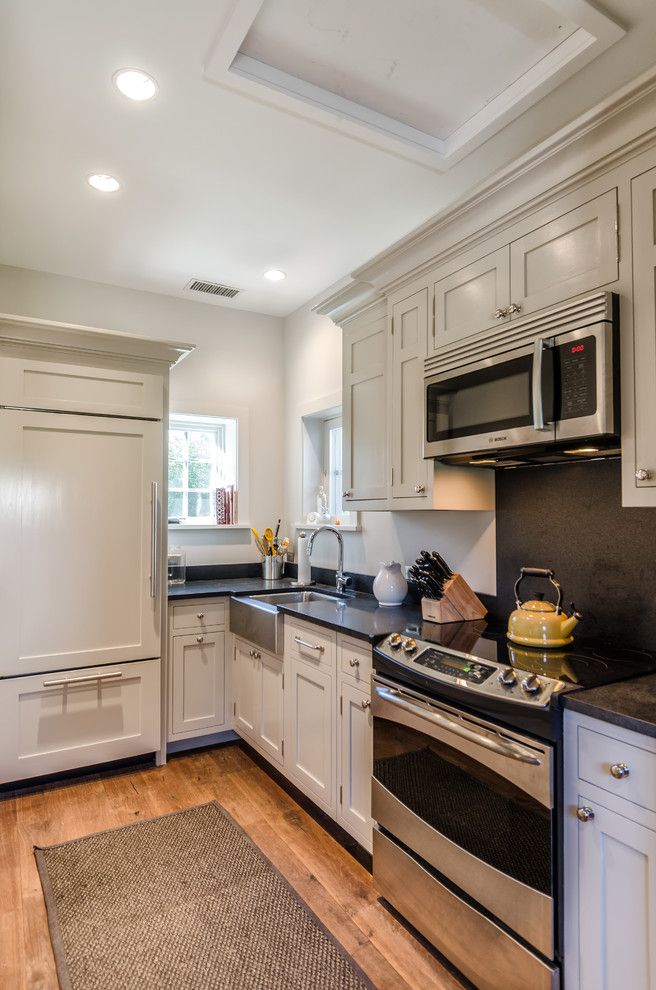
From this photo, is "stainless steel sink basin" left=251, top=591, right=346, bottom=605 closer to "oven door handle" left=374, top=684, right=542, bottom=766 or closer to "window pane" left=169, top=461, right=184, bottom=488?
"window pane" left=169, top=461, right=184, bottom=488

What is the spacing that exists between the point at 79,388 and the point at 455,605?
2.14m

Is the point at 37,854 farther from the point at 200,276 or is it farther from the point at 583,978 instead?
the point at 200,276

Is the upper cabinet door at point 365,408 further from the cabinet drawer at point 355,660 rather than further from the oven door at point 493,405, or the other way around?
the cabinet drawer at point 355,660

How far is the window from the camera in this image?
4.01 meters

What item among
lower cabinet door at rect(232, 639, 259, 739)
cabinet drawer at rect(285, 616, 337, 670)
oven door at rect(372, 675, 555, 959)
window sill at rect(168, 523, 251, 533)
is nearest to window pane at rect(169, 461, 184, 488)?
window sill at rect(168, 523, 251, 533)

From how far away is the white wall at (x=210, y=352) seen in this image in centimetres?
356

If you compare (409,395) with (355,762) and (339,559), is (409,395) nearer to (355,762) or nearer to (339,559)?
(339,559)

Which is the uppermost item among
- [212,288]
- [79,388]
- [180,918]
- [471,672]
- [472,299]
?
[212,288]

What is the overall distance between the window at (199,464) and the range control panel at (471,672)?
2.25 metres

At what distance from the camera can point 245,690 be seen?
3.29 m

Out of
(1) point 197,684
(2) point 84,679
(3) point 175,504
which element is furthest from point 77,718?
(3) point 175,504

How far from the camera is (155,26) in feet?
5.92

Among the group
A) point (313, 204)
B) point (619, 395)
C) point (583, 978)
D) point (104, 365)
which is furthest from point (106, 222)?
point (583, 978)

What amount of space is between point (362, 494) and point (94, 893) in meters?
1.93
